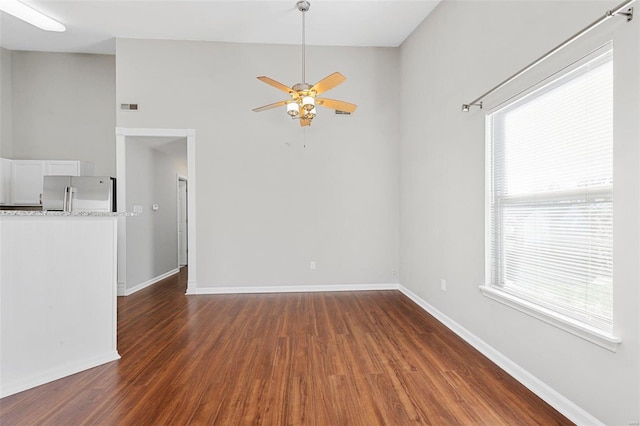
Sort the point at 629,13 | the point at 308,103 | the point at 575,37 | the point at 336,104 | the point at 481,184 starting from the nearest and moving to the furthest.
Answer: the point at 629,13 < the point at 575,37 < the point at 481,184 < the point at 308,103 < the point at 336,104

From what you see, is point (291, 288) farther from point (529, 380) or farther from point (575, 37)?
point (575, 37)

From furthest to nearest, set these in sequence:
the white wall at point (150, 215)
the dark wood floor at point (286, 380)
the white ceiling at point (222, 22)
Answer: the white wall at point (150, 215) < the white ceiling at point (222, 22) < the dark wood floor at point (286, 380)

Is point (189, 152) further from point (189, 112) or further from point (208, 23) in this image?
point (208, 23)

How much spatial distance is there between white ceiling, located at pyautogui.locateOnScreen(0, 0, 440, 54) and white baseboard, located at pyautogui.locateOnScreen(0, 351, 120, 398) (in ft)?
13.1

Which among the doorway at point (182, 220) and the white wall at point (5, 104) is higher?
the white wall at point (5, 104)

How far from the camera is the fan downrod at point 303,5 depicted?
144 inches

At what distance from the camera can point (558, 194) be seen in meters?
2.00

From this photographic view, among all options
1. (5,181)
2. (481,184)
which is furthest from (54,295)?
(5,181)

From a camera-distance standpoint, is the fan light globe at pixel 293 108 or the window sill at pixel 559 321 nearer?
the window sill at pixel 559 321

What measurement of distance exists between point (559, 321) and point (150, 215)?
18.6 feet

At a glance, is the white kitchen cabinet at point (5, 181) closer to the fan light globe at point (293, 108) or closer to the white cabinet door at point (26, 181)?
the white cabinet door at point (26, 181)

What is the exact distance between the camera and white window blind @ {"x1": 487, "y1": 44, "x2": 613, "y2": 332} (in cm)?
Result: 170

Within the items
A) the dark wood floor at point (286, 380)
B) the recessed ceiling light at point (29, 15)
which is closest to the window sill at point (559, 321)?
the dark wood floor at point (286, 380)

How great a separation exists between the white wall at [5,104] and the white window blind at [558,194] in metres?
7.37
